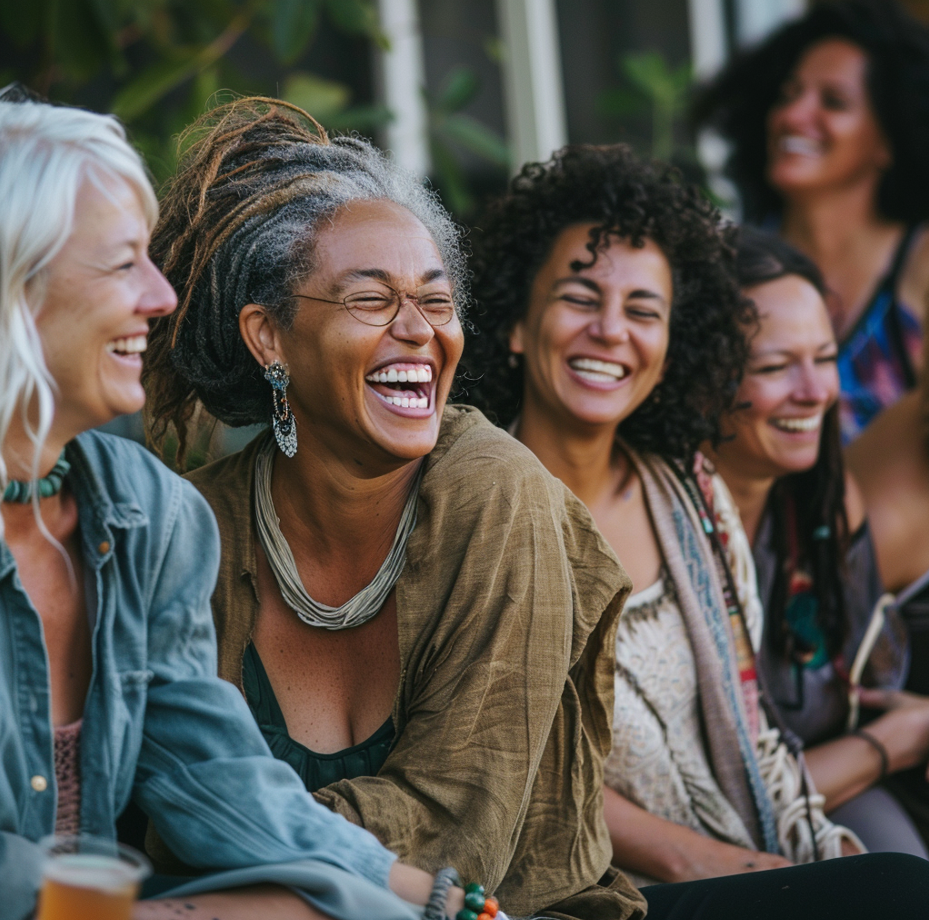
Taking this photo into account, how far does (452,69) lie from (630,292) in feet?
10.4

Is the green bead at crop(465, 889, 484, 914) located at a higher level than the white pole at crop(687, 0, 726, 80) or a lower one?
lower

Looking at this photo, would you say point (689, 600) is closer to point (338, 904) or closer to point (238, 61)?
point (338, 904)

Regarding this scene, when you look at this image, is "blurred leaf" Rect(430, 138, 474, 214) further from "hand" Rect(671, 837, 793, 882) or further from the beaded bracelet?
the beaded bracelet

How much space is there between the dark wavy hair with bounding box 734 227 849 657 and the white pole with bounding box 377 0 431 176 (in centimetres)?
216

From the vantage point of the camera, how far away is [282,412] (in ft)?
7.41

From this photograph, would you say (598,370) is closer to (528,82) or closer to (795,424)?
(795,424)

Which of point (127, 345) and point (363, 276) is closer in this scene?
point (127, 345)

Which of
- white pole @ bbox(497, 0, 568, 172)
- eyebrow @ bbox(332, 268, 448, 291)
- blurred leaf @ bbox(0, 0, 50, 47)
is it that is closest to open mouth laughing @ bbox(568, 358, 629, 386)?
eyebrow @ bbox(332, 268, 448, 291)

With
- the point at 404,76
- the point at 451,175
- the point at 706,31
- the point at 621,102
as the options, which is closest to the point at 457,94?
the point at 451,175

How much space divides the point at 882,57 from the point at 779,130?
0.43 m

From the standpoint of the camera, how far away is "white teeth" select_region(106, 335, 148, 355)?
165 centimetres

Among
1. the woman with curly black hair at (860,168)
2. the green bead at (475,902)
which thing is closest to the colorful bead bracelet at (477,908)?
the green bead at (475,902)

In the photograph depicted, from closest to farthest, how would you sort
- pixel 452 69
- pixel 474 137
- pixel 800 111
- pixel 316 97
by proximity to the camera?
pixel 316 97 → pixel 474 137 → pixel 800 111 → pixel 452 69

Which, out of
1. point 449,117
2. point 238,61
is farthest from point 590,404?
point 238,61
